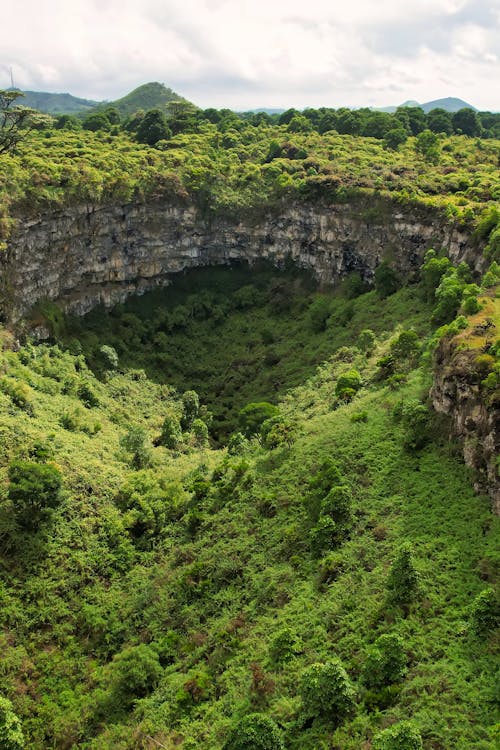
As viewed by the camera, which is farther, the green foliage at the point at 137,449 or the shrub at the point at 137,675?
the green foliage at the point at 137,449

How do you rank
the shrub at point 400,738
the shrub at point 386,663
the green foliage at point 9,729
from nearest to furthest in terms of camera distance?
the shrub at point 400,738 → the shrub at point 386,663 → the green foliage at point 9,729

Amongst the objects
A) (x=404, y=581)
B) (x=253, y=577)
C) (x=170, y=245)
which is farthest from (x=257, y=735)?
(x=170, y=245)

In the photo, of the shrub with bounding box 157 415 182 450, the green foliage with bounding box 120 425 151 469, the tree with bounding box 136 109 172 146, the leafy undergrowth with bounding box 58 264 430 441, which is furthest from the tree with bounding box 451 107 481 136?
the green foliage with bounding box 120 425 151 469

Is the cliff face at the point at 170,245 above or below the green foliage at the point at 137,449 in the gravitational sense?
above

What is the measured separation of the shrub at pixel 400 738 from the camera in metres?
21.5

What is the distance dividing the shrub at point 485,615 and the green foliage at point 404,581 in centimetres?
319

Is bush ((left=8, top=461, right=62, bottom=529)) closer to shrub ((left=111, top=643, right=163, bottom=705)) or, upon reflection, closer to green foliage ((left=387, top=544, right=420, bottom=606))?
shrub ((left=111, top=643, right=163, bottom=705))

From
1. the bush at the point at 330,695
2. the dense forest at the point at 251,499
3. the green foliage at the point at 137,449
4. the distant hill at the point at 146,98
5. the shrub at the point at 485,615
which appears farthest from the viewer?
the distant hill at the point at 146,98

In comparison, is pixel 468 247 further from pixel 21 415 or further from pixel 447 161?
pixel 21 415

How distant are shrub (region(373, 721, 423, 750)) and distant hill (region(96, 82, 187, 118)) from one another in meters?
170

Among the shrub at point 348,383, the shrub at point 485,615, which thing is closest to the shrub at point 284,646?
the shrub at point 485,615

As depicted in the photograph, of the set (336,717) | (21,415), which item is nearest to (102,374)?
(21,415)

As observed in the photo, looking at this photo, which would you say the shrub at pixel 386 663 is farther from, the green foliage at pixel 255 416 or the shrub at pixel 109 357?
the shrub at pixel 109 357

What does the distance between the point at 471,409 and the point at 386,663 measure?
1542 centimetres
